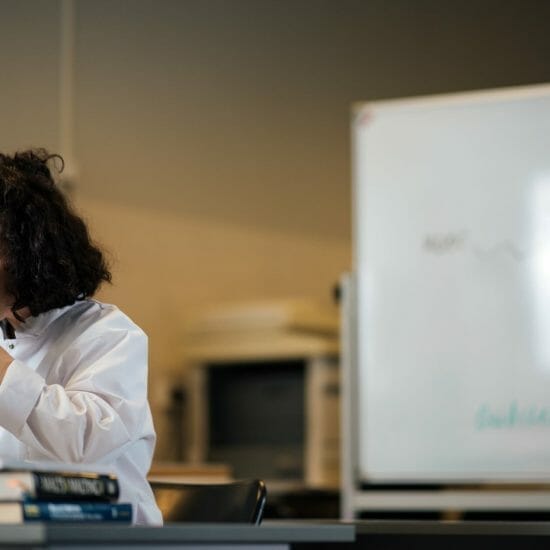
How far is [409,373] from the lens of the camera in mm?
3076

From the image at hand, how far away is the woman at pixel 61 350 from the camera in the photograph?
4.25 ft

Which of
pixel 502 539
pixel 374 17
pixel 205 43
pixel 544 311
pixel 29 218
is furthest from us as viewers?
pixel 374 17

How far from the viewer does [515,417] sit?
2.98 m

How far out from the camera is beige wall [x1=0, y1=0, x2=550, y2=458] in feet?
13.3

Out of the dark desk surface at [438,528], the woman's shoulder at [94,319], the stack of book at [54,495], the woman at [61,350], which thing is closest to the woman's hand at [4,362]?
the woman at [61,350]

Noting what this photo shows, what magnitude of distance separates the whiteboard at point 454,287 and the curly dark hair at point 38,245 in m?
1.69

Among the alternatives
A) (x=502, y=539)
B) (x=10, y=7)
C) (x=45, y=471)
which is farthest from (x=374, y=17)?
(x=45, y=471)

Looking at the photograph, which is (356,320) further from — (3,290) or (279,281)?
(3,290)

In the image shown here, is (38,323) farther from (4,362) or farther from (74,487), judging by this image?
(74,487)

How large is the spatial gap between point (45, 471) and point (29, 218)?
537 mm

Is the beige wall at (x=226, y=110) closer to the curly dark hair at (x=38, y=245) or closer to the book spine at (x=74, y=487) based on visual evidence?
the curly dark hair at (x=38, y=245)

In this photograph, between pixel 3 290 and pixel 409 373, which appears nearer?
pixel 3 290

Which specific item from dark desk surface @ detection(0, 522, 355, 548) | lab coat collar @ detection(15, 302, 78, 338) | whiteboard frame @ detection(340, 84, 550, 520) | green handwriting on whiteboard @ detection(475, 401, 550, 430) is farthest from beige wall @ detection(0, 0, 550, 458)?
dark desk surface @ detection(0, 522, 355, 548)

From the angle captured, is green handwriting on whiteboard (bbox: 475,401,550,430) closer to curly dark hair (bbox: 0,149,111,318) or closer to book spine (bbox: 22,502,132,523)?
curly dark hair (bbox: 0,149,111,318)
